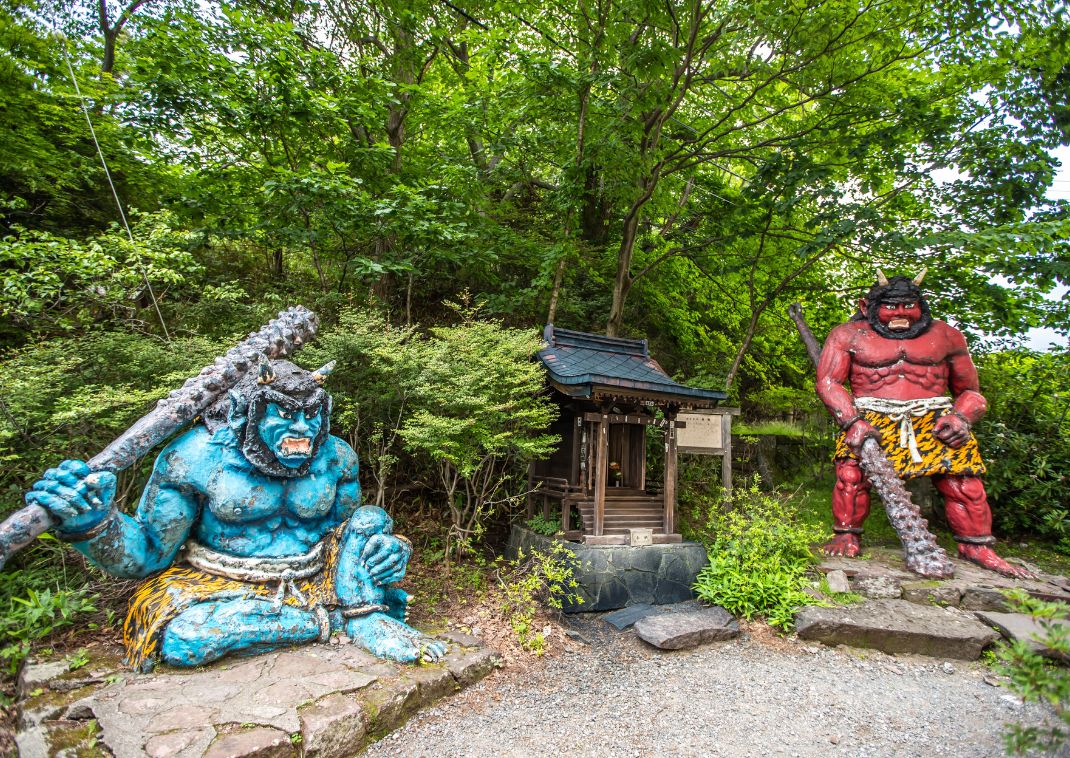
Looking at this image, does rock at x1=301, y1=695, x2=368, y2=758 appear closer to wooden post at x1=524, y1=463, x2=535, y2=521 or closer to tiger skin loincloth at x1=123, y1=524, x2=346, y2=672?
tiger skin loincloth at x1=123, y1=524, x2=346, y2=672

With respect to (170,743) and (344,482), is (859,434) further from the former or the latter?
(170,743)

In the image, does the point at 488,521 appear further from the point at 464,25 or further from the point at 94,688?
the point at 464,25

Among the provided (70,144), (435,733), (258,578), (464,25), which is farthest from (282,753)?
(464,25)

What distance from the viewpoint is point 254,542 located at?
12.6ft

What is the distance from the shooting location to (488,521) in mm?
7105

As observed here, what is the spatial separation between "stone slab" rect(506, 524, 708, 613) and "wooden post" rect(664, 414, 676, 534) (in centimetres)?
25

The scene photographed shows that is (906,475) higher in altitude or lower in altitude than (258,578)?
higher

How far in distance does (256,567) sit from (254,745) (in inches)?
51.1

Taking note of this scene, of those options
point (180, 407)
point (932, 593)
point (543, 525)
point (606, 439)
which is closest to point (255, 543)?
point (180, 407)

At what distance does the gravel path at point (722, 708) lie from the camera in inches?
127

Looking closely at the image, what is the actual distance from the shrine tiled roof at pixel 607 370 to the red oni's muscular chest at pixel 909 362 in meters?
1.87

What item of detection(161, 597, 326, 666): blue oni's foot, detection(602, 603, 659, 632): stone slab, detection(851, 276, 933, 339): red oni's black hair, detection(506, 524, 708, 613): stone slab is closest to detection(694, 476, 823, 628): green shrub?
detection(506, 524, 708, 613): stone slab

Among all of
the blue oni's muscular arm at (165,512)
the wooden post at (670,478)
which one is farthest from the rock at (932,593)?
the blue oni's muscular arm at (165,512)

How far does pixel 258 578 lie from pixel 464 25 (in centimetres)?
930
